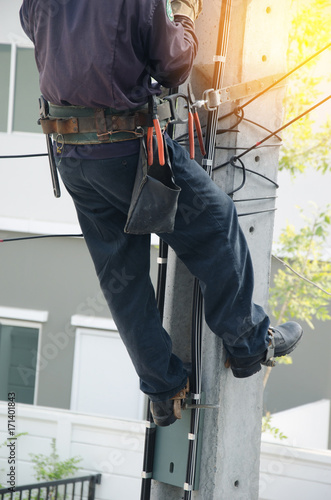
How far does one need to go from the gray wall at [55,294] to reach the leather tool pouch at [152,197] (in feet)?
19.5

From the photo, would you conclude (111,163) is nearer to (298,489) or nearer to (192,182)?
(192,182)

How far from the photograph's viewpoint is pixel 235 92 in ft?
8.20

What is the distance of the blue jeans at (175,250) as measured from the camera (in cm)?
222

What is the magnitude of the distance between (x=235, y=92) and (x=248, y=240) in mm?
556

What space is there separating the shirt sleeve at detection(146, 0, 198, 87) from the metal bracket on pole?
0.28 m

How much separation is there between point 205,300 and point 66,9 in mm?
1061

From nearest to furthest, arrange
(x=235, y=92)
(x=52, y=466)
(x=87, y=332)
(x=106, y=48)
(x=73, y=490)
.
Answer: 1. (x=106, y=48)
2. (x=235, y=92)
3. (x=73, y=490)
4. (x=52, y=466)
5. (x=87, y=332)

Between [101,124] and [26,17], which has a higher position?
[26,17]

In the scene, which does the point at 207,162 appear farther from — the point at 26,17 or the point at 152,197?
the point at 26,17

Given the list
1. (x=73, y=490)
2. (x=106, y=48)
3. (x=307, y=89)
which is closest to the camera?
(x=106, y=48)

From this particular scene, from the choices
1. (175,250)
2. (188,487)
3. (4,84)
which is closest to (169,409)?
(188,487)

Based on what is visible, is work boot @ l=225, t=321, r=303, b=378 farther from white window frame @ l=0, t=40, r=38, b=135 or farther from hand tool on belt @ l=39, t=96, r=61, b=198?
white window frame @ l=0, t=40, r=38, b=135

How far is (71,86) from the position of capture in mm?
2031

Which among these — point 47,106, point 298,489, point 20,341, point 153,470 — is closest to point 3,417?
point 20,341
